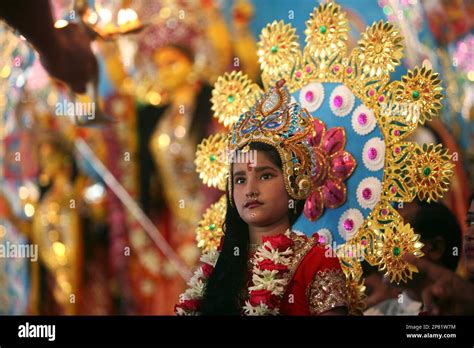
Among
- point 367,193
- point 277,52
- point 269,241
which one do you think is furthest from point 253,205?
point 277,52

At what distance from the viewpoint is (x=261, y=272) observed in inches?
181

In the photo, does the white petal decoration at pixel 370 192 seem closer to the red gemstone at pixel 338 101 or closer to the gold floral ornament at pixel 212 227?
the red gemstone at pixel 338 101

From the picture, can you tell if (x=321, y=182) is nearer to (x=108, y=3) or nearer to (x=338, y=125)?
(x=338, y=125)

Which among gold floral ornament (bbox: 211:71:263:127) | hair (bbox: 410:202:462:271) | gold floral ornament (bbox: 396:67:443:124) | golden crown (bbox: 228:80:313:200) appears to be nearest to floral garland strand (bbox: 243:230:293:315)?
golden crown (bbox: 228:80:313:200)

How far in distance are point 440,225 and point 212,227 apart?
4.04 ft

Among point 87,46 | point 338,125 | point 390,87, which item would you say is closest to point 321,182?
point 338,125

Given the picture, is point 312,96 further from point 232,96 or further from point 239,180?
point 239,180

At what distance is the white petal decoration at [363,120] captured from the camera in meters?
4.85

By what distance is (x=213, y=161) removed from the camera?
5.11 m

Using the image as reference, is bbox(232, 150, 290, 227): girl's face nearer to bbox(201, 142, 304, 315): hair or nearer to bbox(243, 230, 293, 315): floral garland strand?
bbox(201, 142, 304, 315): hair

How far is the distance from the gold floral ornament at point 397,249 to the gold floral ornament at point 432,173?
204mm

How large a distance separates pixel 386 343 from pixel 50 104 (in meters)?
2.33

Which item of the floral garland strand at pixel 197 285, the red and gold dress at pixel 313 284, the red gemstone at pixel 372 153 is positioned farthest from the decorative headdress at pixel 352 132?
the floral garland strand at pixel 197 285

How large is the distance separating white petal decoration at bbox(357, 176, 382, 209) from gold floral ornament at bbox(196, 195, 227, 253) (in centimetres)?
76
